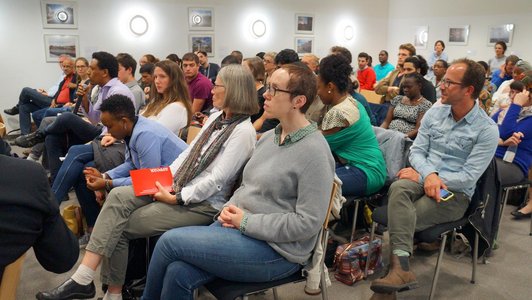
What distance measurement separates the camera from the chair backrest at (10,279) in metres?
1.43

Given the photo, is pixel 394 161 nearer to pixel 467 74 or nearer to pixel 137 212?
pixel 467 74

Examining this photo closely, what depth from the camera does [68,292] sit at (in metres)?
2.28

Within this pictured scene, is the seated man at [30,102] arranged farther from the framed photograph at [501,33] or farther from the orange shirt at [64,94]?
the framed photograph at [501,33]

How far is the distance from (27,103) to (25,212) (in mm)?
7181

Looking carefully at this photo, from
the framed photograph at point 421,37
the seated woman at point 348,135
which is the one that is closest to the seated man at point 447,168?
the seated woman at point 348,135

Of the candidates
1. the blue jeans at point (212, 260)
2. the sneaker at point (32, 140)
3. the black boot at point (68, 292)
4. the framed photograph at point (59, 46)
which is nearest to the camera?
the blue jeans at point (212, 260)

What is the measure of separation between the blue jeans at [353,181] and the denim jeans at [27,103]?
20.7ft

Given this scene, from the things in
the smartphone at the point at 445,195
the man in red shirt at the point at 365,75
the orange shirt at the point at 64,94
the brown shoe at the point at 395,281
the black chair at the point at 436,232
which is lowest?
the brown shoe at the point at 395,281

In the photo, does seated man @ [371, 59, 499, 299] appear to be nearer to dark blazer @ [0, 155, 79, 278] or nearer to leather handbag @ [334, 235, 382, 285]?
leather handbag @ [334, 235, 382, 285]

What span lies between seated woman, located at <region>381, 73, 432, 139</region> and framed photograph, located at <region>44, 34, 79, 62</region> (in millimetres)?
6499

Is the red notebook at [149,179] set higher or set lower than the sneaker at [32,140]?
higher

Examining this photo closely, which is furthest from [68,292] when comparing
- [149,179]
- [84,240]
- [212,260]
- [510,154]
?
[510,154]

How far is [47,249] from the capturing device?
148 centimetres

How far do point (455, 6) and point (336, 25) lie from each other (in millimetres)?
2862
